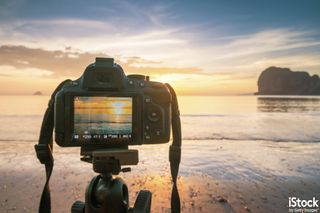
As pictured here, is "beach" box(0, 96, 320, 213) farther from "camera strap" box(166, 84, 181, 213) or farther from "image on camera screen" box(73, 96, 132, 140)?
"image on camera screen" box(73, 96, 132, 140)

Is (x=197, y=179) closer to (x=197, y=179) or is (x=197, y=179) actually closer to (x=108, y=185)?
(x=197, y=179)

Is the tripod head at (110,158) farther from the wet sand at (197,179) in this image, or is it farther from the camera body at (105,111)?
the wet sand at (197,179)

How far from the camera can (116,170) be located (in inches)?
75.4

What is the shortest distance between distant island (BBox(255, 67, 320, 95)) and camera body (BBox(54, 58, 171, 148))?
19710cm

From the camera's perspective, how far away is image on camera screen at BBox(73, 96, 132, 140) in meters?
1.92

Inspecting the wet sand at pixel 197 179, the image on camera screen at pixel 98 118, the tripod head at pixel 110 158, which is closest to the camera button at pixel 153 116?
the image on camera screen at pixel 98 118

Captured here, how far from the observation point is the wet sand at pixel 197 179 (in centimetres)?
519

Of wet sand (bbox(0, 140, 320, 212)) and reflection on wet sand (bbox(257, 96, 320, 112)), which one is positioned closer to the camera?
wet sand (bbox(0, 140, 320, 212))

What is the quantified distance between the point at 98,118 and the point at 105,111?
0.07m

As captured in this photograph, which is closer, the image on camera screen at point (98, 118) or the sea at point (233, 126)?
the image on camera screen at point (98, 118)

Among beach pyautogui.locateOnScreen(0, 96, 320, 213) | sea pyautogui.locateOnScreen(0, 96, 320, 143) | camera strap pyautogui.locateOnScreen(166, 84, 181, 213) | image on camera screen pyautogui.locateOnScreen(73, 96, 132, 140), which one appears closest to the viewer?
image on camera screen pyautogui.locateOnScreen(73, 96, 132, 140)

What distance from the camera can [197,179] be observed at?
22.7ft

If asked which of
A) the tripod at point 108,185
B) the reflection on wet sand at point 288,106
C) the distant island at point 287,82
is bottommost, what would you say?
the reflection on wet sand at point 288,106

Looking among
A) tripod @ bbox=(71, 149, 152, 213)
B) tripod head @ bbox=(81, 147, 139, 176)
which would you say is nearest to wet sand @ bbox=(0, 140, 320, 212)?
tripod @ bbox=(71, 149, 152, 213)
